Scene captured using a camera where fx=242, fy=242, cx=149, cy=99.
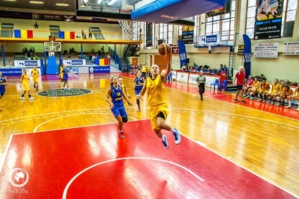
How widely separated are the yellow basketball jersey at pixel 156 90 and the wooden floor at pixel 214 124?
209 cm

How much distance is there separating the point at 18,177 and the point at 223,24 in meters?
18.6

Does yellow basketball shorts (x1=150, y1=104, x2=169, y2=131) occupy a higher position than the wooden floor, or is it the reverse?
yellow basketball shorts (x1=150, y1=104, x2=169, y2=131)

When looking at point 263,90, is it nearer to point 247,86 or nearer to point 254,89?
point 254,89

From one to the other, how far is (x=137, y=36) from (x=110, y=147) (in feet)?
85.2

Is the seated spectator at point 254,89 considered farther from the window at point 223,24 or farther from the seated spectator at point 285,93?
the window at point 223,24

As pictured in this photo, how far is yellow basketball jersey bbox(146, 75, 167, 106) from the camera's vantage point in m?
4.64

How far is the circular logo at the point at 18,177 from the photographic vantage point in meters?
4.20

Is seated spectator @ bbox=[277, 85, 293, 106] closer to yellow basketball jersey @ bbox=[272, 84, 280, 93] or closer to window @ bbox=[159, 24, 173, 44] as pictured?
yellow basketball jersey @ bbox=[272, 84, 280, 93]

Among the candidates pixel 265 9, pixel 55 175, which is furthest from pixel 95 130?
pixel 265 9

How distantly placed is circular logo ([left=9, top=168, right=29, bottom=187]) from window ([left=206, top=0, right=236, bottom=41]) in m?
17.3

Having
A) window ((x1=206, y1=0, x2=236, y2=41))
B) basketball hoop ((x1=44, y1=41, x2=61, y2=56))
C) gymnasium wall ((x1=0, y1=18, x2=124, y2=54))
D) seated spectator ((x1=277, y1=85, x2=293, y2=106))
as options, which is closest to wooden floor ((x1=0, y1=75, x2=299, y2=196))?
seated spectator ((x1=277, y1=85, x2=293, y2=106))

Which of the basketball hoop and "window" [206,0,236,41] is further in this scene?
the basketball hoop

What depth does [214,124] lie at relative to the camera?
805 centimetres

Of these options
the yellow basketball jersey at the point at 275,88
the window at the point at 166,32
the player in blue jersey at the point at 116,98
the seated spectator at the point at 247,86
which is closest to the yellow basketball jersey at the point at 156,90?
the player in blue jersey at the point at 116,98
